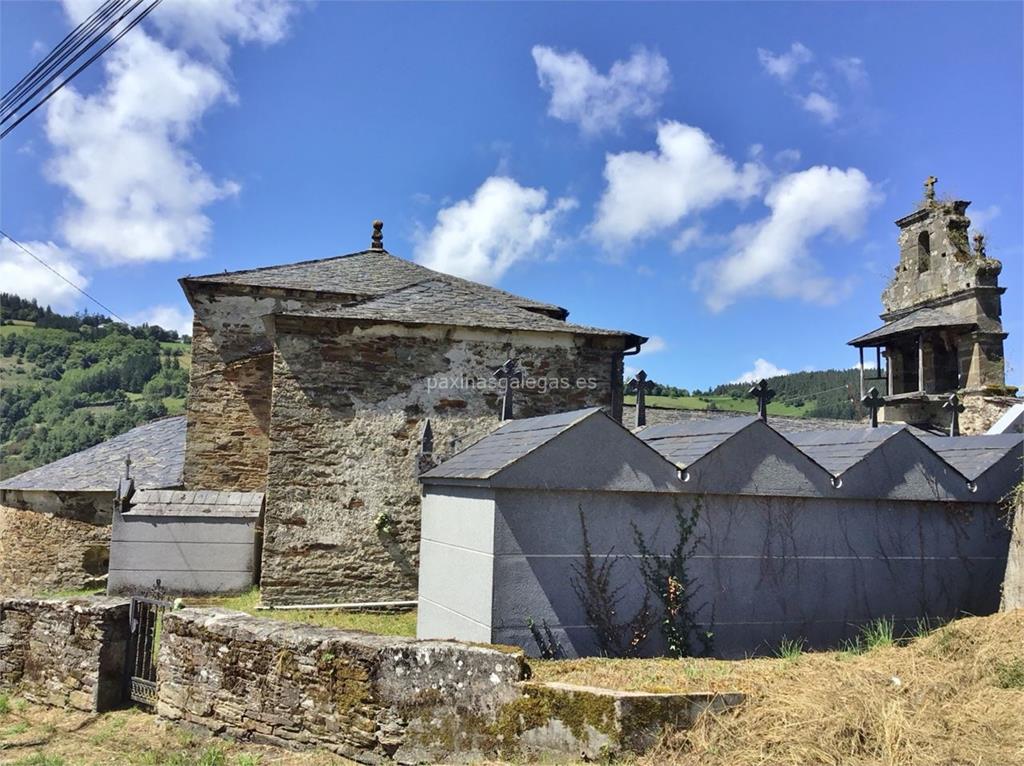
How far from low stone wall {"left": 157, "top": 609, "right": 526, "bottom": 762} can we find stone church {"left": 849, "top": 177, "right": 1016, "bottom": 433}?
1908cm

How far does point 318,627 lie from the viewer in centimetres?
677

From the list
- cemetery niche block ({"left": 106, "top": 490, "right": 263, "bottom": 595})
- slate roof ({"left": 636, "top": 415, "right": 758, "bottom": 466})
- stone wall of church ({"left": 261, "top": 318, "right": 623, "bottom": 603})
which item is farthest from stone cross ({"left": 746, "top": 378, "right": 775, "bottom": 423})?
cemetery niche block ({"left": 106, "top": 490, "right": 263, "bottom": 595})

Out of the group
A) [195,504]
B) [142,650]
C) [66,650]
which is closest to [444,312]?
[195,504]

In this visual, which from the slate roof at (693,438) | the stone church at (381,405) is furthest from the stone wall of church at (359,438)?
the slate roof at (693,438)

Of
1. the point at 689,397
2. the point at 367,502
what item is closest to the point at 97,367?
the point at 689,397

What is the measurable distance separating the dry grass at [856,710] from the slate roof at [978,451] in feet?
11.6

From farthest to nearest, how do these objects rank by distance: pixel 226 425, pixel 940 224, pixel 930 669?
pixel 940 224 < pixel 226 425 < pixel 930 669

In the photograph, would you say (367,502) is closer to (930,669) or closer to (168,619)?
(168,619)

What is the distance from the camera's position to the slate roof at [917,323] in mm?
20891

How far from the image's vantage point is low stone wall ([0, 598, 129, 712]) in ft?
26.8

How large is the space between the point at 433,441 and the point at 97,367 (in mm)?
72736

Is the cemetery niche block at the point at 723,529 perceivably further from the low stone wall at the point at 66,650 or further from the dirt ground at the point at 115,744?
the low stone wall at the point at 66,650

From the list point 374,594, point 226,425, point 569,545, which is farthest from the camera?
point 226,425

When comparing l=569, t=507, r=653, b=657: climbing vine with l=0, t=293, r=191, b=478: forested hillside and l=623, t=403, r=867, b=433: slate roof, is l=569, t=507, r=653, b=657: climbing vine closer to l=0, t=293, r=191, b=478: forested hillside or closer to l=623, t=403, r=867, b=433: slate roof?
l=623, t=403, r=867, b=433: slate roof
